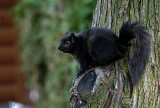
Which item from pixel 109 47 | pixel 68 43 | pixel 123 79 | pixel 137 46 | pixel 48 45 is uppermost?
pixel 48 45

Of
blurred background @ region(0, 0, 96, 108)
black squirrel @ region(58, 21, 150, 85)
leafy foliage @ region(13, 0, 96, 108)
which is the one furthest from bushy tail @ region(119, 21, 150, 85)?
leafy foliage @ region(13, 0, 96, 108)

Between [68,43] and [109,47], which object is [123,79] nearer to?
[109,47]

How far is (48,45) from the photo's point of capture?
252 inches

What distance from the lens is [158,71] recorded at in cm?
285

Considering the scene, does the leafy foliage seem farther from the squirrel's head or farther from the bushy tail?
the bushy tail

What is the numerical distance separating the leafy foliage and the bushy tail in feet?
6.88

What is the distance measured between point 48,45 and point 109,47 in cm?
340

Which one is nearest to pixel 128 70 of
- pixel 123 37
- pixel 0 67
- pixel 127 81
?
pixel 127 81

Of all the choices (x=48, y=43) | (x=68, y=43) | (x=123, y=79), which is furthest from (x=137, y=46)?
(x=48, y=43)

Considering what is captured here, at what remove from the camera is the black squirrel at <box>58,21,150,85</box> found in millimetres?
2779

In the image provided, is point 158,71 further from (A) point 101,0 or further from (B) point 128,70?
(A) point 101,0

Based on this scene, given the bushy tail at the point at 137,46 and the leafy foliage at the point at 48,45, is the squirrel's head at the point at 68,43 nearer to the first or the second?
the bushy tail at the point at 137,46

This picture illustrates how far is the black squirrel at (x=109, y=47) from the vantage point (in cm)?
278

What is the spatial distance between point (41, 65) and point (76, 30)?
200cm
